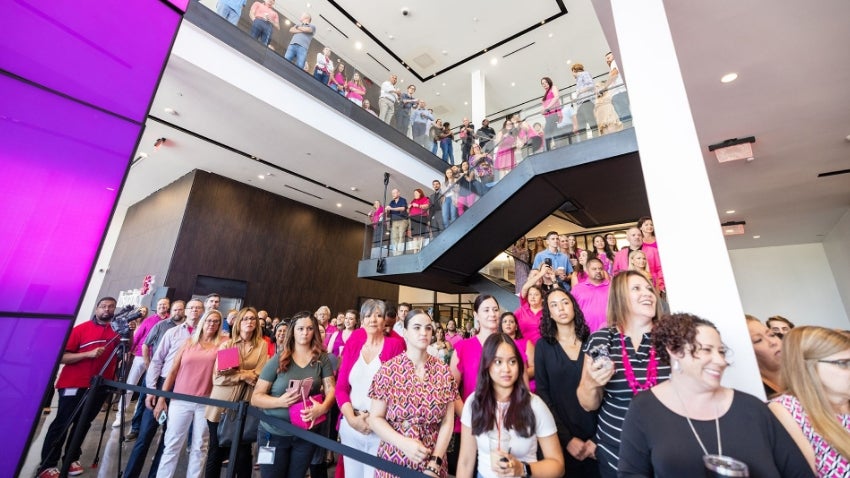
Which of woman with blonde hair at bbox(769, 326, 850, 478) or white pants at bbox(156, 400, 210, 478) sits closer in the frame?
woman with blonde hair at bbox(769, 326, 850, 478)

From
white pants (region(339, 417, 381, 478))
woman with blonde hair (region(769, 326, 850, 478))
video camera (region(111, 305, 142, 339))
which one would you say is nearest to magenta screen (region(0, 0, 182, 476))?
video camera (region(111, 305, 142, 339))

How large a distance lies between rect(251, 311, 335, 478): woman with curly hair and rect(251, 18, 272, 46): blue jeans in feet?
22.9

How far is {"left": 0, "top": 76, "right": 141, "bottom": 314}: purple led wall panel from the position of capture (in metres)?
2.21

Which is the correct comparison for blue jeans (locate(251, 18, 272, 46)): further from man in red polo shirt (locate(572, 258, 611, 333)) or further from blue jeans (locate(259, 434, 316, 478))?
man in red polo shirt (locate(572, 258, 611, 333))

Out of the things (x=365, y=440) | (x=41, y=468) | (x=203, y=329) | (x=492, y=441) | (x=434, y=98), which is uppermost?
(x=434, y=98)

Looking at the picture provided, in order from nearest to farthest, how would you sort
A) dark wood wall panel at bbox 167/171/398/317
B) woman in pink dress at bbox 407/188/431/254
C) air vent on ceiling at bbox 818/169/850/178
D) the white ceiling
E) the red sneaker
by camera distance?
the red sneaker → the white ceiling → air vent on ceiling at bbox 818/169/850/178 → woman in pink dress at bbox 407/188/431/254 → dark wood wall panel at bbox 167/171/398/317

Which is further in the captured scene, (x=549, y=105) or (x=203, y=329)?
(x=549, y=105)

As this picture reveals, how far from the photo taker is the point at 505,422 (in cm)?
174

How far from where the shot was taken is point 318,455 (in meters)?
2.92

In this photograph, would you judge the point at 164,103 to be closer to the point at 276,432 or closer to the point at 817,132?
→ the point at 276,432

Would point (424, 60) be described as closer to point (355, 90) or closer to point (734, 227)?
point (355, 90)

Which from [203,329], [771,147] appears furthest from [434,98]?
[203,329]

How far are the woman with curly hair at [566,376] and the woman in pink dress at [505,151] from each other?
4.16 metres

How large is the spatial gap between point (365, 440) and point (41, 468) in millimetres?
3601
